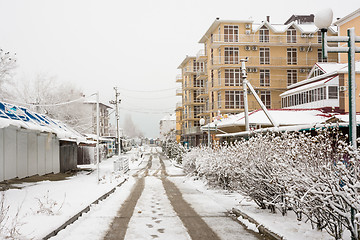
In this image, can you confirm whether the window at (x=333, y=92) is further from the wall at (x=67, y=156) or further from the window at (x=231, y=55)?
the wall at (x=67, y=156)

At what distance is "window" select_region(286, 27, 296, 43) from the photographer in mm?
52469

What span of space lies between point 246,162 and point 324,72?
3445 cm

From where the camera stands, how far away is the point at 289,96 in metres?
45.0

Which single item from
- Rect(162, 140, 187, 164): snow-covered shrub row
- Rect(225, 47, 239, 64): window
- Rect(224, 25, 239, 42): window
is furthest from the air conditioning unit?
Rect(224, 25, 239, 42): window

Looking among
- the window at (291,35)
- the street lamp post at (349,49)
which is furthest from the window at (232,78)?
the street lamp post at (349,49)

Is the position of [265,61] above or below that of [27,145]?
above

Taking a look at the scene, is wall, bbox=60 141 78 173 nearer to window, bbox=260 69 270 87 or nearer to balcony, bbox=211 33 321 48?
balcony, bbox=211 33 321 48

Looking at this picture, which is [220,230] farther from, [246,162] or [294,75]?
[294,75]

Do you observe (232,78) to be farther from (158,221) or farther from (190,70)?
(158,221)

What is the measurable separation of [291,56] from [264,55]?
13.1ft

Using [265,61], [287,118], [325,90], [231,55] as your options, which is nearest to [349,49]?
[287,118]

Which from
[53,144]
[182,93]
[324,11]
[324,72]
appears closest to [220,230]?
[324,11]

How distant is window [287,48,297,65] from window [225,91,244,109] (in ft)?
29.3

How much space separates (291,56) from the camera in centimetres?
5262
